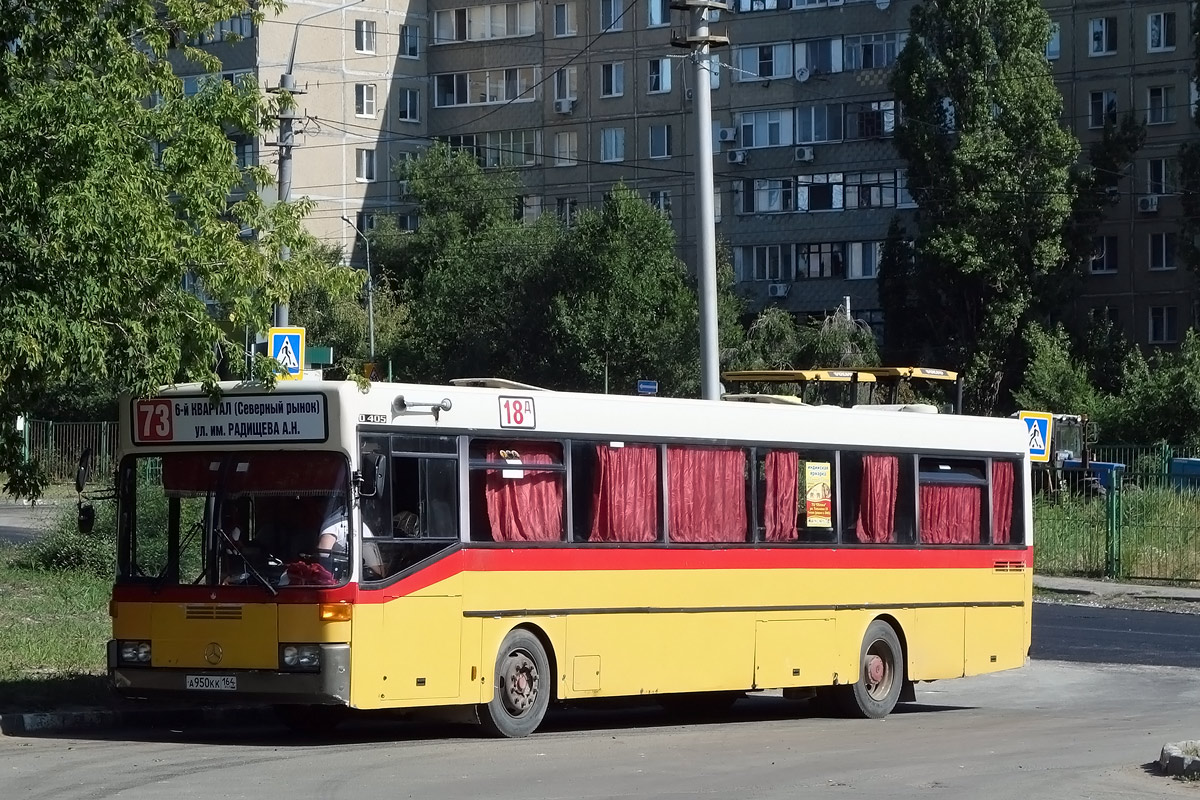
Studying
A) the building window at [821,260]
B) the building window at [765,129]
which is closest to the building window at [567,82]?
the building window at [765,129]

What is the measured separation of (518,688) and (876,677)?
471 cm

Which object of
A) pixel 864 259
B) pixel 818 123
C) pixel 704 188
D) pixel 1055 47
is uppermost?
pixel 1055 47

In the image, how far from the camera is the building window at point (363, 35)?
268ft

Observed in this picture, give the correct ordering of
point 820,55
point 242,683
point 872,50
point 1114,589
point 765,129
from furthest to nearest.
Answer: point 765,129 → point 820,55 → point 872,50 → point 1114,589 → point 242,683

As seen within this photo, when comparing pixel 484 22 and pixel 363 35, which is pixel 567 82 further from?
pixel 363 35

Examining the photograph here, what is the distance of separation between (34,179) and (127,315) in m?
1.24

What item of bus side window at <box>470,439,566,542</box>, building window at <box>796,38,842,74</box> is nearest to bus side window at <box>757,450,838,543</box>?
bus side window at <box>470,439,566,542</box>

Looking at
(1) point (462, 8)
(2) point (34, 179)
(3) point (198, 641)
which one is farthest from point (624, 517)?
(1) point (462, 8)

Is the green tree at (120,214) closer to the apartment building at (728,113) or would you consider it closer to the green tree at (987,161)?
the apartment building at (728,113)

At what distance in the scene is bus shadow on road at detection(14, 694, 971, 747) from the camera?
47.1ft

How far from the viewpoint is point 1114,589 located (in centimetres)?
3441

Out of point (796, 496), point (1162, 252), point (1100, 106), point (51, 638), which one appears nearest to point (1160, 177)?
point (1162, 252)

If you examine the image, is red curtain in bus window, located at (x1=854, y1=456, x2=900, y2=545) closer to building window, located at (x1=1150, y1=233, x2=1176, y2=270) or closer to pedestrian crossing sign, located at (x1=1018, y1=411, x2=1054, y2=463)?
pedestrian crossing sign, located at (x1=1018, y1=411, x2=1054, y2=463)

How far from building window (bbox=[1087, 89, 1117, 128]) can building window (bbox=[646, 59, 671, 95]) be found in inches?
645
